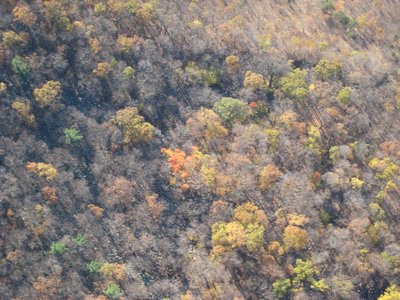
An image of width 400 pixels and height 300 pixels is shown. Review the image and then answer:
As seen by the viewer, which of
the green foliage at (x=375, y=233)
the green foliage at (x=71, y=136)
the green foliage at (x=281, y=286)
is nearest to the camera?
the green foliage at (x=281, y=286)

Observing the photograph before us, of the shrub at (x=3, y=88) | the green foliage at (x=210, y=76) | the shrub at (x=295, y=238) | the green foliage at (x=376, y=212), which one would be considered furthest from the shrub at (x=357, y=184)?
the shrub at (x=3, y=88)

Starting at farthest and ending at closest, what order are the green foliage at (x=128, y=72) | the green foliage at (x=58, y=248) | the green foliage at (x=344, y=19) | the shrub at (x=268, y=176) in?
the green foliage at (x=344, y=19)
the green foliage at (x=128, y=72)
the shrub at (x=268, y=176)
the green foliage at (x=58, y=248)

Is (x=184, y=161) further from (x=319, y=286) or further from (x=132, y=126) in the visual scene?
(x=319, y=286)

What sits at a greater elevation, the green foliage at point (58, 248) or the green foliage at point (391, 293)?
the green foliage at point (391, 293)

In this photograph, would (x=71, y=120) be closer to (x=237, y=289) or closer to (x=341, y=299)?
(x=237, y=289)

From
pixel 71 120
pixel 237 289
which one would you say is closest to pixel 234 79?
pixel 71 120

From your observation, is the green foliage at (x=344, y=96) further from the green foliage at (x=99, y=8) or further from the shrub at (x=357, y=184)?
the green foliage at (x=99, y=8)

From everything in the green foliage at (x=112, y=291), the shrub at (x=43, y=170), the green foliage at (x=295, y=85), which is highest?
A: the green foliage at (x=295, y=85)
